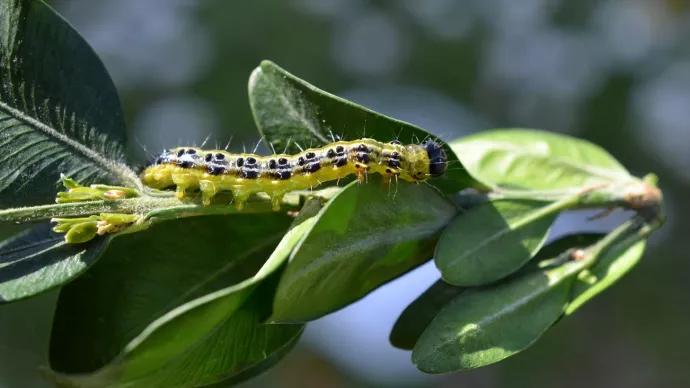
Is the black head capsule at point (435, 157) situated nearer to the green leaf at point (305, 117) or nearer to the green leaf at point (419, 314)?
the green leaf at point (305, 117)

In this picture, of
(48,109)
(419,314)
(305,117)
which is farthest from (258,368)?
(48,109)

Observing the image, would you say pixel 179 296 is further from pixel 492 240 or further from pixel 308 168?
pixel 492 240

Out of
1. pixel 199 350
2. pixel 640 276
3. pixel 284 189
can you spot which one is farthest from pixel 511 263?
pixel 640 276

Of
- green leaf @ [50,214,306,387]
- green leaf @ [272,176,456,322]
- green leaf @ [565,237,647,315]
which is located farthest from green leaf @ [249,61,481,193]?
green leaf @ [565,237,647,315]

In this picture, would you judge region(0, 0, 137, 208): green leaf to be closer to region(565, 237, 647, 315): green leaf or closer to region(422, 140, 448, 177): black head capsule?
region(422, 140, 448, 177): black head capsule

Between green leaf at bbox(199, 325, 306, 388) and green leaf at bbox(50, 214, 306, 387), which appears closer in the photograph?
green leaf at bbox(50, 214, 306, 387)

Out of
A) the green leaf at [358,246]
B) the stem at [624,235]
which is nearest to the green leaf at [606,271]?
the stem at [624,235]
